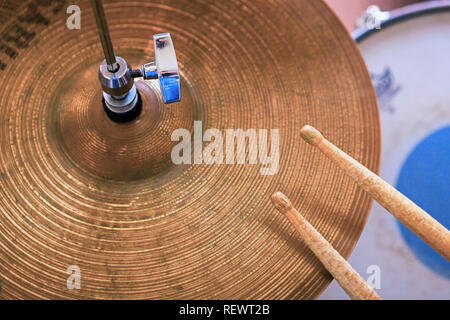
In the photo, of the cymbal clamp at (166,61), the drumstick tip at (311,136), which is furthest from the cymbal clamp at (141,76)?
the drumstick tip at (311,136)

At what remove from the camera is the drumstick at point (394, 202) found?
1.32 ft

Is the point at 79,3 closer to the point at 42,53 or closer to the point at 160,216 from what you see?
the point at 42,53

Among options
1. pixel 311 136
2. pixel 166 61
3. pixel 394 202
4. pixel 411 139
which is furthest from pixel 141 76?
pixel 411 139

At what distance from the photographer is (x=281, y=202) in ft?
1.64

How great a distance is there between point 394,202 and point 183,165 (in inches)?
11.1

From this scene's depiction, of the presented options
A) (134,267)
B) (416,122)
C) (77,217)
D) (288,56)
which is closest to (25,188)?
(77,217)

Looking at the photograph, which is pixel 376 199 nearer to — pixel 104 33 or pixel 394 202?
pixel 394 202

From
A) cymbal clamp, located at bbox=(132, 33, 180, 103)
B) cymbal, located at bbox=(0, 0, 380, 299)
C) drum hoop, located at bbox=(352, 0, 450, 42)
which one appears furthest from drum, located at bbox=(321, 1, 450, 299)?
cymbal clamp, located at bbox=(132, 33, 180, 103)

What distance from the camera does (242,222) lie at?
514mm

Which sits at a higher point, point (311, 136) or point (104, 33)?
point (104, 33)

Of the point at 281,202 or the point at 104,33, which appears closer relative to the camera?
the point at 104,33

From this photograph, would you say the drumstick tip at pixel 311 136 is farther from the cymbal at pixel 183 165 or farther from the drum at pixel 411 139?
the drum at pixel 411 139

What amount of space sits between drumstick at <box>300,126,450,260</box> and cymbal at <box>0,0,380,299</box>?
56 mm
